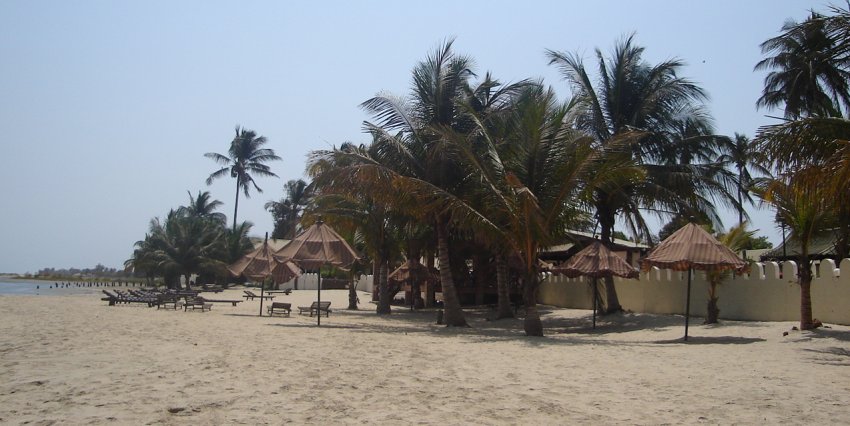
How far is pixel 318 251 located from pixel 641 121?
10848 mm

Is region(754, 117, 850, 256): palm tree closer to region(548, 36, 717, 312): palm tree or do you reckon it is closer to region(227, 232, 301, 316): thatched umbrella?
region(548, 36, 717, 312): palm tree

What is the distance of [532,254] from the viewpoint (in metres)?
15.7

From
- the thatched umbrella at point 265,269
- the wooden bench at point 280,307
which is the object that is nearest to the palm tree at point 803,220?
the wooden bench at point 280,307

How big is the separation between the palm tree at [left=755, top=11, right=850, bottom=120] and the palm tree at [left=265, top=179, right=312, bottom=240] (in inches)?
1445

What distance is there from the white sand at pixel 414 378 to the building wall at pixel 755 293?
96 cm

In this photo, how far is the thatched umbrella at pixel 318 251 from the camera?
17.5 metres

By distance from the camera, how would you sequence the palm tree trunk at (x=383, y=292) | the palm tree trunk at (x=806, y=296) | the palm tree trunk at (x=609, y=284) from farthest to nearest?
the palm tree trunk at (x=383, y=292) < the palm tree trunk at (x=609, y=284) < the palm tree trunk at (x=806, y=296)

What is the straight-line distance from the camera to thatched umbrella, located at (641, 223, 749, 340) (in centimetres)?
1362

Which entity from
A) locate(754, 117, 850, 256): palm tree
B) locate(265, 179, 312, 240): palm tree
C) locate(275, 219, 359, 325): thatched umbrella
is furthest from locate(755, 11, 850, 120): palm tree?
locate(265, 179, 312, 240): palm tree

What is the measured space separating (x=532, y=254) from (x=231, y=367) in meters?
8.20

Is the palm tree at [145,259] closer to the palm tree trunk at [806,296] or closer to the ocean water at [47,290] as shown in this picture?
the ocean water at [47,290]

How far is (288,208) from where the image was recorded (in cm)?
6800

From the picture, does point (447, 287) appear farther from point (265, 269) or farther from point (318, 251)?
point (265, 269)

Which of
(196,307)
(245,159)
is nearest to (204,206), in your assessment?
(245,159)
